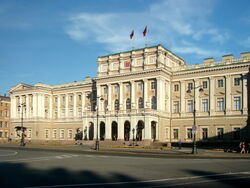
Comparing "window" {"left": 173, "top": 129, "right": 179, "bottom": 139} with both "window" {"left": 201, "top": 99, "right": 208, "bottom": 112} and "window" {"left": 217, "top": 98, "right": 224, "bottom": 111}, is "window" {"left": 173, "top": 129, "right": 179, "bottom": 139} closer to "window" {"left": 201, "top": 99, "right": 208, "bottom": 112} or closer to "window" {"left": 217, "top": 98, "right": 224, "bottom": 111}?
"window" {"left": 201, "top": 99, "right": 208, "bottom": 112}

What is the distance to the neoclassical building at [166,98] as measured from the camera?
69938 millimetres

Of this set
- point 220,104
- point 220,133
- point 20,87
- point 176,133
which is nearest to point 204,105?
point 220,104

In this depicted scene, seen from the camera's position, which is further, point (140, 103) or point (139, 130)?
point (140, 103)

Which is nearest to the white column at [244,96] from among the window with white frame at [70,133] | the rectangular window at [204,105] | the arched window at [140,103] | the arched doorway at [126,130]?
the rectangular window at [204,105]

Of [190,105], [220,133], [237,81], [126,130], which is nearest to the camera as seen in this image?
[237,81]

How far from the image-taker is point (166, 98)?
255 ft

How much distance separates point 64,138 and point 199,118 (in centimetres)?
4579

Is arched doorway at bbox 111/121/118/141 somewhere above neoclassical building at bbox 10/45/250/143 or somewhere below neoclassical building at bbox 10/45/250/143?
below

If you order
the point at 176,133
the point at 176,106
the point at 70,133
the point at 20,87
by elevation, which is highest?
the point at 20,87

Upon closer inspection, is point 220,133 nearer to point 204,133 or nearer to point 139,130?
point 204,133

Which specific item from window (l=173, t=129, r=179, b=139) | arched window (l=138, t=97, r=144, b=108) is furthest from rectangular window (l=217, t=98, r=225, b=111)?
arched window (l=138, t=97, r=144, b=108)

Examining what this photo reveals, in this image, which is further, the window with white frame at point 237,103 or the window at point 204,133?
the window at point 204,133

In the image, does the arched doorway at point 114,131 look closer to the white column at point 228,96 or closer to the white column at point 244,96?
the white column at point 228,96

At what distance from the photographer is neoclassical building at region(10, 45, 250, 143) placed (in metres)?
69.9
